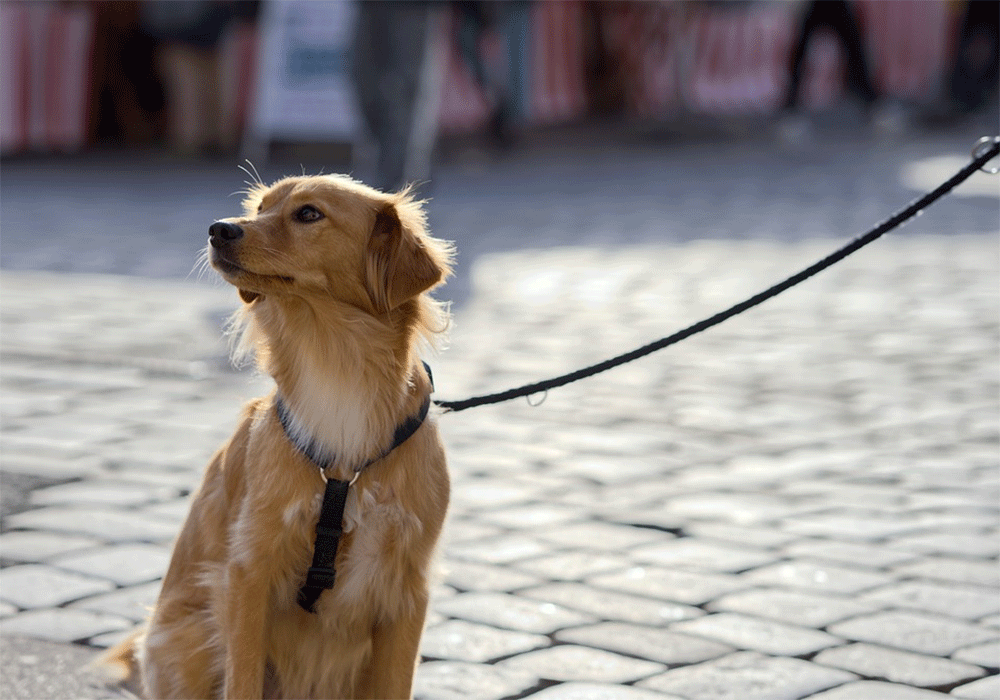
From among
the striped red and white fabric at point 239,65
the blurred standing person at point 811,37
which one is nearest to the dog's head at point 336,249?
the striped red and white fabric at point 239,65

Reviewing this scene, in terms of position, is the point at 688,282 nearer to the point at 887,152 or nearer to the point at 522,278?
the point at 522,278

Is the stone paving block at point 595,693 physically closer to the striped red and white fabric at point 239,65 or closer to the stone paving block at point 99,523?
the stone paving block at point 99,523

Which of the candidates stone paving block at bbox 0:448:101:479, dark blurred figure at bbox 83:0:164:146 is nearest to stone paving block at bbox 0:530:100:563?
stone paving block at bbox 0:448:101:479

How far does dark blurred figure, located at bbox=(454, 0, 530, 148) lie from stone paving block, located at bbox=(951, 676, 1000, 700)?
14644mm

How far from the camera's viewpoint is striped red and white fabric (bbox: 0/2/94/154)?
15.6m

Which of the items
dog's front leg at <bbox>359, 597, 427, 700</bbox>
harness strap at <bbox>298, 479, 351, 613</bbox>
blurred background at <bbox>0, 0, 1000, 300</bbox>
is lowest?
blurred background at <bbox>0, 0, 1000, 300</bbox>

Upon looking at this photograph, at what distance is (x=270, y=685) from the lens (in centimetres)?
326

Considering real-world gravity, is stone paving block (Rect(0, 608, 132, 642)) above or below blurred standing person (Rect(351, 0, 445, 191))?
below

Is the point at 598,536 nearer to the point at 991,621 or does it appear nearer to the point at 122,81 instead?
the point at 991,621

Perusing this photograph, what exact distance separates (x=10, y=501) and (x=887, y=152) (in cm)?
1651

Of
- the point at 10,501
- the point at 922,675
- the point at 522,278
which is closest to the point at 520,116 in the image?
the point at 522,278

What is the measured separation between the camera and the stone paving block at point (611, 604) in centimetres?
407

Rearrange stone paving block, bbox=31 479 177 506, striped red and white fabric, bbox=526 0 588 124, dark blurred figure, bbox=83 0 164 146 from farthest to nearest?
striped red and white fabric, bbox=526 0 588 124 < dark blurred figure, bbox=83 0 164 146 < stone paving block, bbox=31 479 177 506

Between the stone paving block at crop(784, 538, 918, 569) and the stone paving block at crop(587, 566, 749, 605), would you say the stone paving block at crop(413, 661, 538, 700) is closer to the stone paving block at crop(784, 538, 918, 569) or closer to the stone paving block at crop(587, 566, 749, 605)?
the stone paving block at crop(587, 566, 749, 605)
